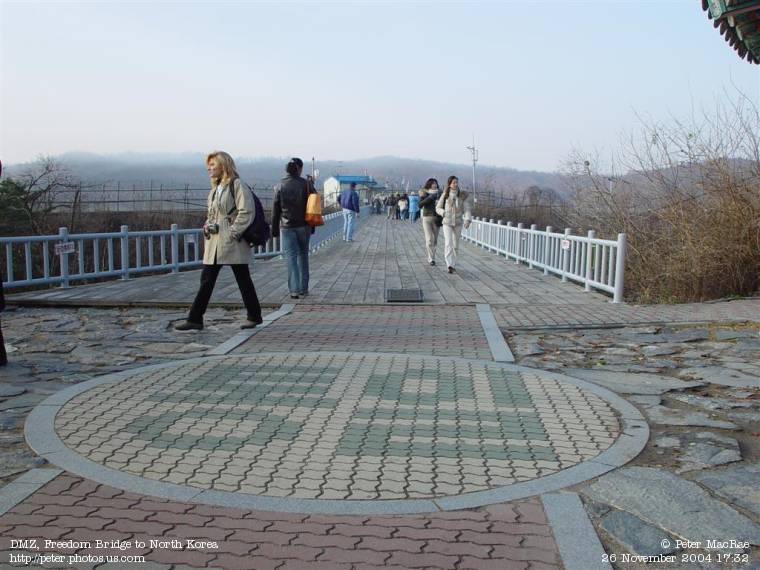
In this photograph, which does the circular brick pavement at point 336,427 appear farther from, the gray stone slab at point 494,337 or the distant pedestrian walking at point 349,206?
the distant pedestrian walking at point 349,206

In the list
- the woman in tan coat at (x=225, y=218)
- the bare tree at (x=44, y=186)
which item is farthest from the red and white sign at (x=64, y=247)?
the bare tree at (x=44, y=186)

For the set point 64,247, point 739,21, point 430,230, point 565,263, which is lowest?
→ point 565,263

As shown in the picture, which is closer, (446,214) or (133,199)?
(446,214)

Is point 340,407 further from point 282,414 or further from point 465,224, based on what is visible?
point 465,224

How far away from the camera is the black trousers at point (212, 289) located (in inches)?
336

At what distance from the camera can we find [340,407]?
17.2ft

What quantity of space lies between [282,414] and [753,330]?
20.3 ft

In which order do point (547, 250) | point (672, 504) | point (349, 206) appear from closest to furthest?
point (672, 504)
point (547, 250)
point (349, 206)

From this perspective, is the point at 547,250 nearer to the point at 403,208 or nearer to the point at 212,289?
the point at 212,289

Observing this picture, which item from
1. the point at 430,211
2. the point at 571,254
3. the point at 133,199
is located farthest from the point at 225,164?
the point at 133,199

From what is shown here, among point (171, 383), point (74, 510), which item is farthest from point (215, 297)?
point (74, 510)

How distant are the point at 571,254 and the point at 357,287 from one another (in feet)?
13.9

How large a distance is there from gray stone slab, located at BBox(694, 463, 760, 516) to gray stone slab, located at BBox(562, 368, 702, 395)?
70.0 inches

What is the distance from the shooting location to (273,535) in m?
3.16
